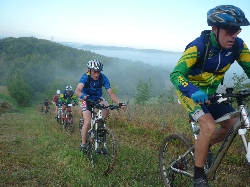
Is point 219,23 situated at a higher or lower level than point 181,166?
higher

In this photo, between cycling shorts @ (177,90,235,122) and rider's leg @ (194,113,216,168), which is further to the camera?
cycling shorts @ (177,90,235,122)

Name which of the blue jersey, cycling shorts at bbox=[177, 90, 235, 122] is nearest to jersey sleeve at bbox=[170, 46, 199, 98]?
cycling shorts at bbox=[177, 90, 235, 122]

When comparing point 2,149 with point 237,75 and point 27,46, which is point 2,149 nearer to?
point 237,75

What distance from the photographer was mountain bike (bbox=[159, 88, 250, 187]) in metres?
2.87

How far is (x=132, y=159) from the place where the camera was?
21.6ft

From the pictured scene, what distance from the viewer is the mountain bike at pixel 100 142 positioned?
5.80 meters

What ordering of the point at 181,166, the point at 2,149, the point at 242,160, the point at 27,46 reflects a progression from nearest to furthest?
1. the point at 181,166
2. the point at 242,160
3. the point at 2,149
4. the point at 27,46

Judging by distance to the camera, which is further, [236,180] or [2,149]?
[2,149]

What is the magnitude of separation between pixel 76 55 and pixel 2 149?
17792 centimetres

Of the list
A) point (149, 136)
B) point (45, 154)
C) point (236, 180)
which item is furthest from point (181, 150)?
point (149, 136)

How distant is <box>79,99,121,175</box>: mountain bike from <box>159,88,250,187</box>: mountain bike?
1.56m

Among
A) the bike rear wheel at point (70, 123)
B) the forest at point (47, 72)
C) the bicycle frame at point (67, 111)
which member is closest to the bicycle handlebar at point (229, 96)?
the bike rear wheel at point (70, 123)

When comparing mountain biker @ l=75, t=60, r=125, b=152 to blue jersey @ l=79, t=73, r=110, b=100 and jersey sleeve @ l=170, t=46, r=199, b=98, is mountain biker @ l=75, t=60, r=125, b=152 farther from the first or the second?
jersey sleeve @ l=170, t=46, r=199, b=98

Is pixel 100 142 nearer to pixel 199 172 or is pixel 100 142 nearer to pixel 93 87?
pixel 93 87
